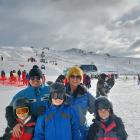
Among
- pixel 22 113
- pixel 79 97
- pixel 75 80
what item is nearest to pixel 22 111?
pixel 22 113

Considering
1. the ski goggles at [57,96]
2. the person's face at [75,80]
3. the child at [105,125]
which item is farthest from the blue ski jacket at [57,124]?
the person's face at [75,80]

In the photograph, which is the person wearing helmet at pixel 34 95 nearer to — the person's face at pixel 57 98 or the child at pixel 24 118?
the child at pixel 24 118

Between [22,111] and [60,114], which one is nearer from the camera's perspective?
[60,114]

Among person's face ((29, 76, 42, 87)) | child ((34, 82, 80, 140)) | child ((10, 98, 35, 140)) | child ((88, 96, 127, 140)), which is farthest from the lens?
person's face ((29, 76, 42, 87))

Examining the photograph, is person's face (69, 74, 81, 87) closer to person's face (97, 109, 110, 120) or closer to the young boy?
person's face (97, 109, 110, 120)

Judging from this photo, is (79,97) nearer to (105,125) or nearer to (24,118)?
(105,125)

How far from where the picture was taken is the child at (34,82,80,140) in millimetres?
6059

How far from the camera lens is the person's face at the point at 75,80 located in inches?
275

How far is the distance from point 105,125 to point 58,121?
30.4 inches

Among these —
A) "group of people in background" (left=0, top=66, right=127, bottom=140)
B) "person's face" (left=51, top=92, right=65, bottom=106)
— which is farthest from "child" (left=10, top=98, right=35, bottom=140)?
"person's face" (left=51, top=92, right=65, bottom=106)

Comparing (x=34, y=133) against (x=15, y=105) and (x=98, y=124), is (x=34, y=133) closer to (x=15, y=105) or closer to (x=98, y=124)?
(x=15, y=105)

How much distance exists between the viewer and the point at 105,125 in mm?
6395

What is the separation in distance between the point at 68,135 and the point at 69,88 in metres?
1.10

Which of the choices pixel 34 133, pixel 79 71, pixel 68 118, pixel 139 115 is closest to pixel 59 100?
pixel 68 118
